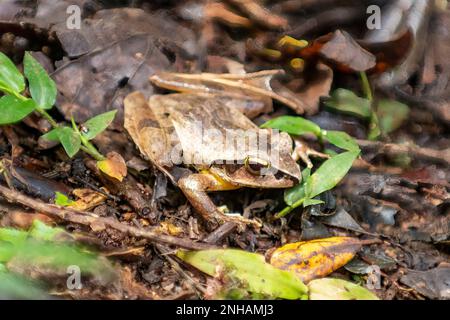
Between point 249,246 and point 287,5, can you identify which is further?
point 287,5

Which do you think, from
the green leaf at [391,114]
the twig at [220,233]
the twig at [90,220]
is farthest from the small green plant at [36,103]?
the green leaf at [391,114]

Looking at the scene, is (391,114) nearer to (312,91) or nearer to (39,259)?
(312,91)

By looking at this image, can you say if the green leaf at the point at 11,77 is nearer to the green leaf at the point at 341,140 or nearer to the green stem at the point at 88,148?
the green stem at the point at 88,148

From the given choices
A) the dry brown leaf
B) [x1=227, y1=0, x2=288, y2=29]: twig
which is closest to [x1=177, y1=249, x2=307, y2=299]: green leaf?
the dry brown leaf

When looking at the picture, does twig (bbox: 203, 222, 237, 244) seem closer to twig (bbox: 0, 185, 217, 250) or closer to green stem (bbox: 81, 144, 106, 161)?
twig (bbox: 0, 185, 217, 250)
